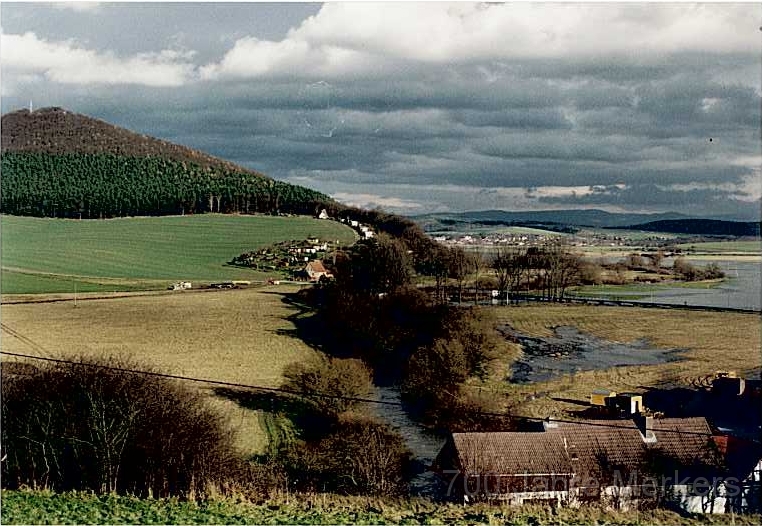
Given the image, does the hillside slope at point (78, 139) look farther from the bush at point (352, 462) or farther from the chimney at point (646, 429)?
the chimney at point (646, 429)

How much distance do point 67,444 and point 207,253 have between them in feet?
47.3

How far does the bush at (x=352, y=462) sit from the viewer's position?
11163 millimetres

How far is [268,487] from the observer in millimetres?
10133

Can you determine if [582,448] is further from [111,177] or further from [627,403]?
[111,177]

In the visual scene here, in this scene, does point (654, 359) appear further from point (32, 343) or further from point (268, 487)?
point (32, 343)

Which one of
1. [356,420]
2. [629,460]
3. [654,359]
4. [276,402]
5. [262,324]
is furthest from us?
[262,324]

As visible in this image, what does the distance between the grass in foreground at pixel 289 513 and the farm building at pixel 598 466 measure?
3.31ft

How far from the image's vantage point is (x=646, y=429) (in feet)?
37.5

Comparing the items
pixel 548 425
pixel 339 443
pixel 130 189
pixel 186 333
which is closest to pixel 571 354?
pixel 548 425

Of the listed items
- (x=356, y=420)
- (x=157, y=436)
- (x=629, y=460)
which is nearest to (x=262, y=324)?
(x=356, y=420)

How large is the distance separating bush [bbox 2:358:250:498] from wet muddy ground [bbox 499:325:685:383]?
29.4ft

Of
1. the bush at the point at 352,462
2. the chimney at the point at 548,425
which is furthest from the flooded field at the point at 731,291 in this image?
the bush at the point at 352,462

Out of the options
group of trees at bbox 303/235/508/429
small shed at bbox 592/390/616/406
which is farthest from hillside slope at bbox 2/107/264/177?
small shed at bbox 592/390/616/406

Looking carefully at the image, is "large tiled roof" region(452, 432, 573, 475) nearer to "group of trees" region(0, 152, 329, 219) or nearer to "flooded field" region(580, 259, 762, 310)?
"flooded field" region(580, 259, 762, 310)
